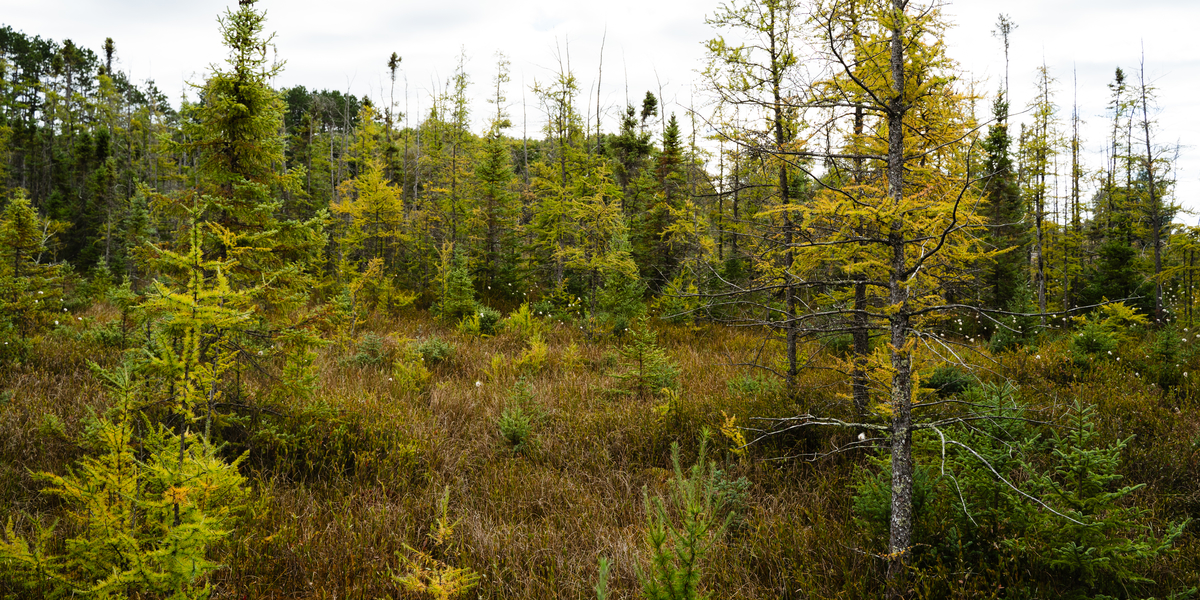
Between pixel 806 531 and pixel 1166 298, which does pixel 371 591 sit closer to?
pixel 806 531

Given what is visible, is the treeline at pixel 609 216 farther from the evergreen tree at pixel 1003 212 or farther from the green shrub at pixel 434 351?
the green shrub at pixel 434 351

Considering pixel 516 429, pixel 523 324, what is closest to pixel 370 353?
pixel 523 324

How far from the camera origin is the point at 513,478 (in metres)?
4.79

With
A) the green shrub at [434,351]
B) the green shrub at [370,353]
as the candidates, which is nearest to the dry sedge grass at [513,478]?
the green shrub at [370,353]

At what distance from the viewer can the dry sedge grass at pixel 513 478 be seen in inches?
137

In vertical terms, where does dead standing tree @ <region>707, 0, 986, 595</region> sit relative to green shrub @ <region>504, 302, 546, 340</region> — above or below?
above

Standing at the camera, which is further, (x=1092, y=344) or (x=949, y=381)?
(x=1092, y=344)

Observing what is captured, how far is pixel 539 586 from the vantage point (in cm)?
341

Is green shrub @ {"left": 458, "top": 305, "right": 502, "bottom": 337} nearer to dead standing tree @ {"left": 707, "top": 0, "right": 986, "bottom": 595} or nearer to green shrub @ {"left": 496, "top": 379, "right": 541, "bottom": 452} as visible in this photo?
green shrub @ {"left": 496, "top": 379, "right": 541, "bottom": 452}

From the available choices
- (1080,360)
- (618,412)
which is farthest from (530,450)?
(1080,360)

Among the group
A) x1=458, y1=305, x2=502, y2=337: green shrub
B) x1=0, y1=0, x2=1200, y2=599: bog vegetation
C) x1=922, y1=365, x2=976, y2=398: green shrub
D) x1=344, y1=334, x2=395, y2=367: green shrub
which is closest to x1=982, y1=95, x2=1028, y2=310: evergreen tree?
x1=0, y1=0, x2=1200, y2=599: bog vegetation

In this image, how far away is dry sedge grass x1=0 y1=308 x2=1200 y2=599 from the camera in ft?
11.4

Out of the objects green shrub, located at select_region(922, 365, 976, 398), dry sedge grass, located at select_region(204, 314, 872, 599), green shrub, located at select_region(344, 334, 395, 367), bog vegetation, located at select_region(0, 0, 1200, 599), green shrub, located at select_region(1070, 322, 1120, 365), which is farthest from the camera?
green shrub, located at select_region(1070, 322, 1120, 365)

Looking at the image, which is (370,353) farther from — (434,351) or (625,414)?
(625,414)
